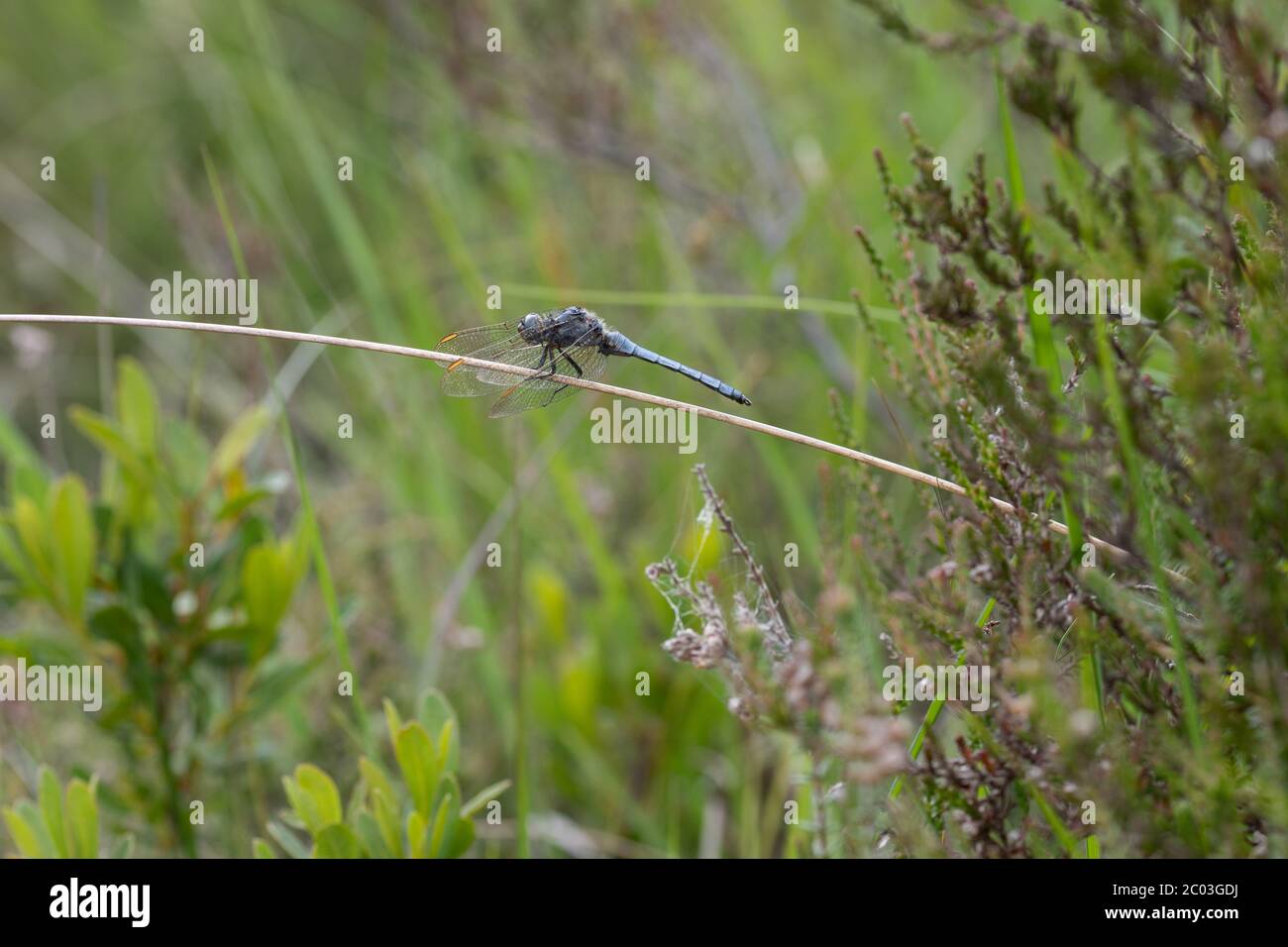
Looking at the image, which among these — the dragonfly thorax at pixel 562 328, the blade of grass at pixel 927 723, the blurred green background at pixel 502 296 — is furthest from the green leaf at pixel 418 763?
the dragonfly thorax at pixel 562 328

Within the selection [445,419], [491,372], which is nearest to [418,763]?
[491,372]

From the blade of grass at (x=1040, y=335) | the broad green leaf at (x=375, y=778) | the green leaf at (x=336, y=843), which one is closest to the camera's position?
the blade of grass at (x=1040, y=335)

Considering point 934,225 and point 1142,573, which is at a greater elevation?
point 934,225

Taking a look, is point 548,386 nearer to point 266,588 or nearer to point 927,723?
point 266,588

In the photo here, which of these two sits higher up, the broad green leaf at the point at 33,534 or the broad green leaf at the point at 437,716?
the broad green leaf at the point at 33,534

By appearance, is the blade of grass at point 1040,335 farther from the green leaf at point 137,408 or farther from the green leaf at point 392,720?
the green leaf at point 137,408

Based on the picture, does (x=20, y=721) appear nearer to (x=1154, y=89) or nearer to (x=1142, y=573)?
(x=1142, y=573)

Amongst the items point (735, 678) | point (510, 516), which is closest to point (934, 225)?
point (735, 678)

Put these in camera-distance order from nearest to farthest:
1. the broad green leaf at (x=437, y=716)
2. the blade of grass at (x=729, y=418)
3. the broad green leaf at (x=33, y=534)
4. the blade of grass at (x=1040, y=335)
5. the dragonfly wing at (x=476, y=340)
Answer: the blade of grass at (x=1040, y=335)
the blade of grass at (x=729, y=418)
the broad green leaf at (x=437, y=716)
the broad green leaf at (x=33, y=534)
the dragonfly wing at (x=476, y=340)
